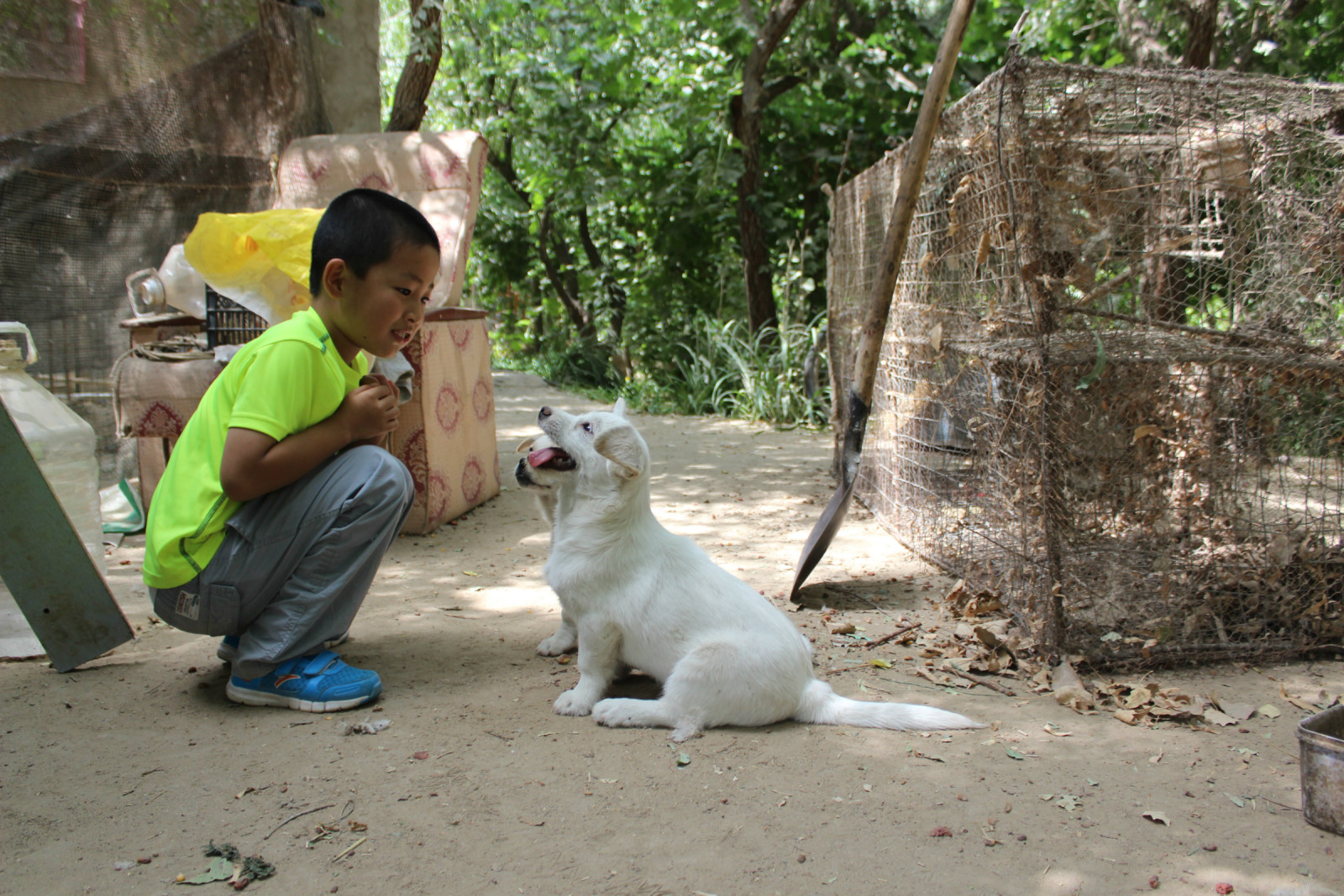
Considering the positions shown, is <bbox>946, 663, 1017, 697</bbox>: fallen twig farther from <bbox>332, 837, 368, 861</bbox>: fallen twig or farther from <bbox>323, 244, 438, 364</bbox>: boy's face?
<bbox>323, 244, 438, 364</bbox>: boy's face

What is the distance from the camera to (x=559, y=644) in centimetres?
299

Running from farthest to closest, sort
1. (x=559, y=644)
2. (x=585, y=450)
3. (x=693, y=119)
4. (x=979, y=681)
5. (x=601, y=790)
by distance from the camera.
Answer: (x=693, y=119) → (x=559, y=644) → (x=979, y=681) → (x=585, y=450) → (x=601, y=790)

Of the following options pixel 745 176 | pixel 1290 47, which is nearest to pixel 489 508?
pixel 745 176

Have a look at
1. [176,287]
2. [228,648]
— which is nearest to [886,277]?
[228,648]

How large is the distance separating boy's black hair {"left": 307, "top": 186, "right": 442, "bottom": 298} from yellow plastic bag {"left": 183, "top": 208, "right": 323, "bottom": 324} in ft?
4.44

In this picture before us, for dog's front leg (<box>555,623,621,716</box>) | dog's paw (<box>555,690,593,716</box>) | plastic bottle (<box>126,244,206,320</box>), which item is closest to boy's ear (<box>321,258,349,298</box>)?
dog's front leg (<box>555,623,621,716</box>)

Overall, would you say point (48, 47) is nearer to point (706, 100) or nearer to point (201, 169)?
point (201, 169)

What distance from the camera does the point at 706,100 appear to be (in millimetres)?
9578

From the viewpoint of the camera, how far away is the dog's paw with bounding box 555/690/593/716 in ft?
8.11

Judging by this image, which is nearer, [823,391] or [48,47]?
[48,47]

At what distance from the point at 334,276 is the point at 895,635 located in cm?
228

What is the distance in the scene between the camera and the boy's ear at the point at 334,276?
239 centimetres

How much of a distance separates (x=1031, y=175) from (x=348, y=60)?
521 centimetres

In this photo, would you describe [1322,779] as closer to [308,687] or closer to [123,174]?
[308,687]
